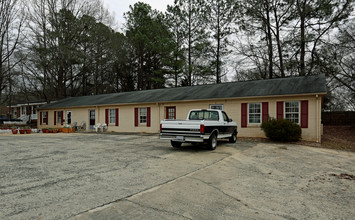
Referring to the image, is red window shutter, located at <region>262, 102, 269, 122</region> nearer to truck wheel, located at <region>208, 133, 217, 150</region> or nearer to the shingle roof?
the shingle roof

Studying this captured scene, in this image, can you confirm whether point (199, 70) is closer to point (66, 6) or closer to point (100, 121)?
point (100, 121)

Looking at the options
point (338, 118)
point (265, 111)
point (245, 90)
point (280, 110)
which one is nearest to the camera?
point (280, 110)

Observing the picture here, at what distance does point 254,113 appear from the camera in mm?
14938

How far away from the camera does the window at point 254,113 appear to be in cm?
1480

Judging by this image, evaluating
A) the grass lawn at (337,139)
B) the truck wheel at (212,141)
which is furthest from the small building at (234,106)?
the truck wheel at (212,141)

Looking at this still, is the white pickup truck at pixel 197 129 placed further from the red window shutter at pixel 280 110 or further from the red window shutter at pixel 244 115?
the red window shutter at pixel 280 110

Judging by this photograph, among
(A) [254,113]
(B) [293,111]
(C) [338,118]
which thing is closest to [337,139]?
(B) [293,111]

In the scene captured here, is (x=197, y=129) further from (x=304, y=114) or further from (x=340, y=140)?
(x=340, y=140)

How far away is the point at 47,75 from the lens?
3008 centimetres

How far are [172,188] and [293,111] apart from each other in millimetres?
11667

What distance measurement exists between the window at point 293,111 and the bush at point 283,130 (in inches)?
43.6

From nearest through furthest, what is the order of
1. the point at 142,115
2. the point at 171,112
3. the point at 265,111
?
the point at 265,111 → the point at 171,112 → the point at 142,115

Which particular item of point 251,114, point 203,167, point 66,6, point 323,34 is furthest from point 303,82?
point 66,6

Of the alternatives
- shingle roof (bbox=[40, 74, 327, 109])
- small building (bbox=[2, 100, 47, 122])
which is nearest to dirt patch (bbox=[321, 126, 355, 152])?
shingle roof (bbox=[40, 74, 327, 109])
